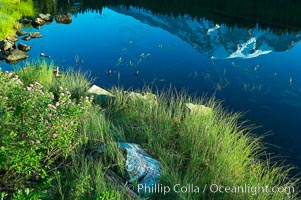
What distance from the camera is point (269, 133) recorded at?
1311 centimetres

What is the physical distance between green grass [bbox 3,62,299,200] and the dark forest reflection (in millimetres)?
30522

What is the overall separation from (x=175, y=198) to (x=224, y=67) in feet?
51.5

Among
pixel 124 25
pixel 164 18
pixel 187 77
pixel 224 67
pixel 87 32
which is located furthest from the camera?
pixel 164 18

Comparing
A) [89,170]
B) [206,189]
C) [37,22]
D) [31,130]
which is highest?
[31,130]

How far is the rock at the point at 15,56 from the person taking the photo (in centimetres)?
2158

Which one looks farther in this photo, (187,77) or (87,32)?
(87,32)

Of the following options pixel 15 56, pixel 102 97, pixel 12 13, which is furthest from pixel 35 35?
pixel 102 97

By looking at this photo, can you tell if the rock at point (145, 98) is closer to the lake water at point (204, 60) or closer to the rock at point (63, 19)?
the lake water at point (204, 60)

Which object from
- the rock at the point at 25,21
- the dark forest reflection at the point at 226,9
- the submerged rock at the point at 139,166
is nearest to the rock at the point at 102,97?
the submerged rock at the point at 139,166

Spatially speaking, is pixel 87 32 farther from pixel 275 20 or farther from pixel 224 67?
pixel 275 20

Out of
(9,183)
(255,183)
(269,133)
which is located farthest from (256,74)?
(9,183)

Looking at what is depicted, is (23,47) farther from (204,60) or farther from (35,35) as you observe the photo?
(204,60)

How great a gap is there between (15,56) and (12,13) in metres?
13.2

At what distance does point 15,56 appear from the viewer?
2209 cm
